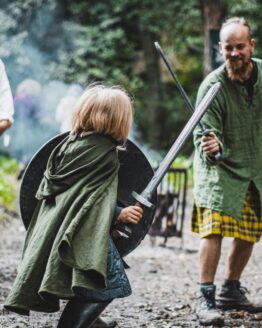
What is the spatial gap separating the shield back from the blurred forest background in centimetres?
1161

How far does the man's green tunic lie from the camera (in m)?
4.70

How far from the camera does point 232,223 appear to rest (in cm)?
479

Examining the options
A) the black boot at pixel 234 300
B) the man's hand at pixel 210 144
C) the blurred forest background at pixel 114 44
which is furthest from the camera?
the blurred forest background at pixel 114 44

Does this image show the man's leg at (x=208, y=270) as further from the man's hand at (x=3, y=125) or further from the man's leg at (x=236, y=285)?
the man's hand at (x=3, y=125)

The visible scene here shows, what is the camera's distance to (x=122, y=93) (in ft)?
11.3

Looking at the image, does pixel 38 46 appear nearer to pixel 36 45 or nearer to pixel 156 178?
pixel 36 45

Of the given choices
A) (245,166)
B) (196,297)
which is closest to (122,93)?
(245,166)

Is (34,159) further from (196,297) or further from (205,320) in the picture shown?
(196,297)

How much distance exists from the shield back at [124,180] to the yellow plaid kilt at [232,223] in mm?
991

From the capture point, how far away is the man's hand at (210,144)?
4.42 metres

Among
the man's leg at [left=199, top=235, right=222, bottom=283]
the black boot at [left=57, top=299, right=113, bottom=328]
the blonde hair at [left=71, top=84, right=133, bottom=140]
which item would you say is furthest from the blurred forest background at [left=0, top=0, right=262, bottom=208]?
the black boot at [left=57, top=299, right=113, bottom=328]

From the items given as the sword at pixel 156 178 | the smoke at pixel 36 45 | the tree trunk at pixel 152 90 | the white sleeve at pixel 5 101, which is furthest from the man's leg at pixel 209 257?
the tree trunk at pixel 152 90

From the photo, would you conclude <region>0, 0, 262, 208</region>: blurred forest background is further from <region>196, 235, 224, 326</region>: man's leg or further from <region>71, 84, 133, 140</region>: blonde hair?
<region>71, 84, 133, 140</region>: blonde hair

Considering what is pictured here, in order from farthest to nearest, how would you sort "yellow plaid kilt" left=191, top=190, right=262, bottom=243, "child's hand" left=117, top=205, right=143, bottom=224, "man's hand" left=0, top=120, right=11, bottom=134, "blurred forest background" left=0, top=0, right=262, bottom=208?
"blurred forest background" left=0, top=0, right=262, bottom=208
"yellow plaid kilt" left=191, top=190, right=262, bottom=243
"man's hand" left=0, top=120, right=11, bottom=134
"child's hand" left=117, top=205, right=143, bottom=224
